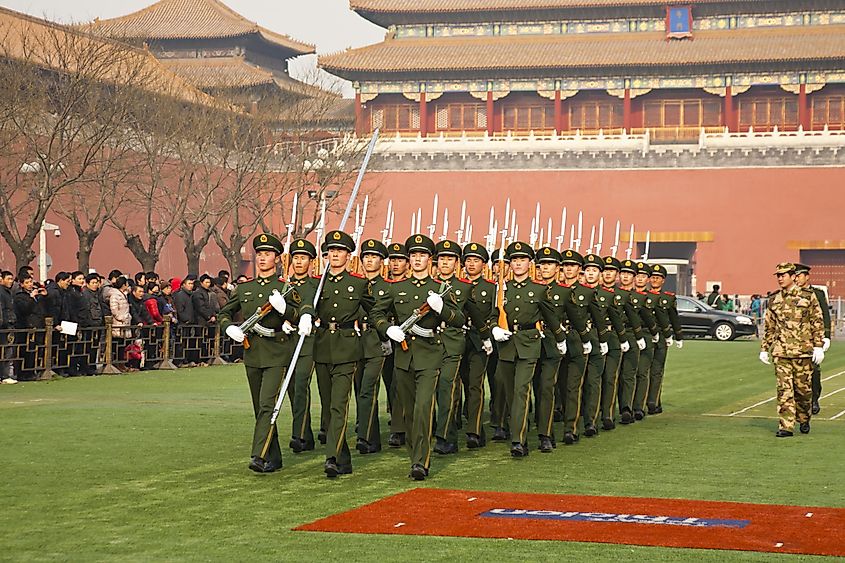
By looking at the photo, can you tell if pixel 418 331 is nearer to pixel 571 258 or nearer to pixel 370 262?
pixel 370 262

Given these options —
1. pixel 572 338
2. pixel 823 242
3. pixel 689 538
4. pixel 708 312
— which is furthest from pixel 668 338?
pixel 823 242

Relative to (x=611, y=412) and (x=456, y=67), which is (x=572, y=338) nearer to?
(x=611, y=412)

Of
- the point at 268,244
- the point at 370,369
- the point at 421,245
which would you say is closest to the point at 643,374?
the point at 370,369

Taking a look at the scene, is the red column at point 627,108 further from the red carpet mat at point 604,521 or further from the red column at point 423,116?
the red carpet mat at point 604,521

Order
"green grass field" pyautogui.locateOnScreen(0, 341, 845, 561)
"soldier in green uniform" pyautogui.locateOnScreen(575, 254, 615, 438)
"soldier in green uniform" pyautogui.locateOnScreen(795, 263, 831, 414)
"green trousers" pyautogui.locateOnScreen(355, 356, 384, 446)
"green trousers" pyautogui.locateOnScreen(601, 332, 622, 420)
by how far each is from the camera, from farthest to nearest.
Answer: "green trousers" pyautogui.locateOnScreen(601, 332, 622, 420)
"soldier in green uniform" pyautogui.locateOnScreen(795, 263, 831, 414)
"soldier in green uniform" pyautogui.locateOnScreen(575, 254, 615, 438)
"green trousers" pyautogui.locateOnScreen(355, 356, 384, 446)
"green grass field" pyautogui.locateOnScreen(0, 341, 845, 561)

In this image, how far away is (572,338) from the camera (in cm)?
1062

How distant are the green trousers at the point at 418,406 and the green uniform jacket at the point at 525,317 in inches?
37.5

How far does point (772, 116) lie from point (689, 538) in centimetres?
3729

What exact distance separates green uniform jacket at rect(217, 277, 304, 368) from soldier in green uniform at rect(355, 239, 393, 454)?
84 cm

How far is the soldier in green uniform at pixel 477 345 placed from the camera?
386 inches

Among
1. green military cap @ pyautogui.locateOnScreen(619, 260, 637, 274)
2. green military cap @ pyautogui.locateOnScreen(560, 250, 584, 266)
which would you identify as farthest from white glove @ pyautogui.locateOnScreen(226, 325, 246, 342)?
green military cap @ pyautogui.locateOnScreen(619, 260, 637, 274)

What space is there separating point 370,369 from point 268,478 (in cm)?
147

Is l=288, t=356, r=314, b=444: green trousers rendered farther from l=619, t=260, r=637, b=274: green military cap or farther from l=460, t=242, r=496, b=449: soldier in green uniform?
l=619, t=260, r=637, b=274: green military cap

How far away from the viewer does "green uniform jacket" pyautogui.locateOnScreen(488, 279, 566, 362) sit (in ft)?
31.7
